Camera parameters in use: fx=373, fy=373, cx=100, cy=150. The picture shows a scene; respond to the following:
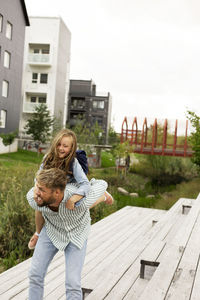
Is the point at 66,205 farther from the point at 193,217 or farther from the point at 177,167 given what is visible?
the point at 177,167

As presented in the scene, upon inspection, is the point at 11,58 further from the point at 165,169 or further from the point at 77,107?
the point at 77,107

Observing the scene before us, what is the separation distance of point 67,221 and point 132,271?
1675mm

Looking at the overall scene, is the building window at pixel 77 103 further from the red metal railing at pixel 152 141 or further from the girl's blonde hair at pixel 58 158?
the girl's blonde hair at pixel 58 158

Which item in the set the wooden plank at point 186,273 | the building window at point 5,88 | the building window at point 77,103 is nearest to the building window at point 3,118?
the building window at point 5,88

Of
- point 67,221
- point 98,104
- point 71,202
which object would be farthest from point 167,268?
point 98,104

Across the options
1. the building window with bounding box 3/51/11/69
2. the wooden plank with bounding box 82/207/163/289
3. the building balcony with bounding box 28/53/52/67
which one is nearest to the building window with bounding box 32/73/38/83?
the building balcony with bounding box 28/53/52/67

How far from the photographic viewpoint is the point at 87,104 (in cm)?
4622

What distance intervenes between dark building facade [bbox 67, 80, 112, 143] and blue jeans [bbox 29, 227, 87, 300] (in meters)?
43.9

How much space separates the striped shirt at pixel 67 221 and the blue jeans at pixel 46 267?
0.05m

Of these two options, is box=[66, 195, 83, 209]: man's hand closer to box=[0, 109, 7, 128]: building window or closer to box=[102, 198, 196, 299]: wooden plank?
box=[102, 198, 196, 299]: wooden plank

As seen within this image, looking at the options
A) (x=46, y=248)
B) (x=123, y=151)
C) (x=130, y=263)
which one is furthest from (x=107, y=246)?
(x=123, y=151)

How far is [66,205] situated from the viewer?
89.4 inches

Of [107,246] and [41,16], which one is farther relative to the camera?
[41,16]

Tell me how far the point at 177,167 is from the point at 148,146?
216 centimetres
